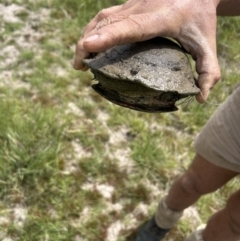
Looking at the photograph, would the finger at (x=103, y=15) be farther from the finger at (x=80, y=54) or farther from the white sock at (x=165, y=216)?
A: the white sock at (x=165, y=216)

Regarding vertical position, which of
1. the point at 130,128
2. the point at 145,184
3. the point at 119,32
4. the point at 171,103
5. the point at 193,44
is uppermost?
the point at 119,32

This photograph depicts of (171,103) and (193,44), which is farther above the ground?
(193,44)

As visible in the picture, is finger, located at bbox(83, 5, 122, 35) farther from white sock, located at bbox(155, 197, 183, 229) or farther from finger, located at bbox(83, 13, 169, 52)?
white sock, located at bbox(155, 197, 183, 229)

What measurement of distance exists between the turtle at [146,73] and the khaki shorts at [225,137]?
0.34 meters

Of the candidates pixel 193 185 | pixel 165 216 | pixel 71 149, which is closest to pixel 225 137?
pixel 193 185

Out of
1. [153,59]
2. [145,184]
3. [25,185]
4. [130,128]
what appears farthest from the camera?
[130,128]

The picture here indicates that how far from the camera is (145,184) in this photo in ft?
7.21

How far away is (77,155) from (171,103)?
111cm

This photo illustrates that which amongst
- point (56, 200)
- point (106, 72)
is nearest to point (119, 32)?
point (106, 72)

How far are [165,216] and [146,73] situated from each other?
0.98m

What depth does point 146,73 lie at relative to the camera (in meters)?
1.11

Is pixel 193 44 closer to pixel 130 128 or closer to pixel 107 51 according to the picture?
pixel 107 51

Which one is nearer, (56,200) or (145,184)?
(56,200)

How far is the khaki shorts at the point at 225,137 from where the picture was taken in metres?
1.43
